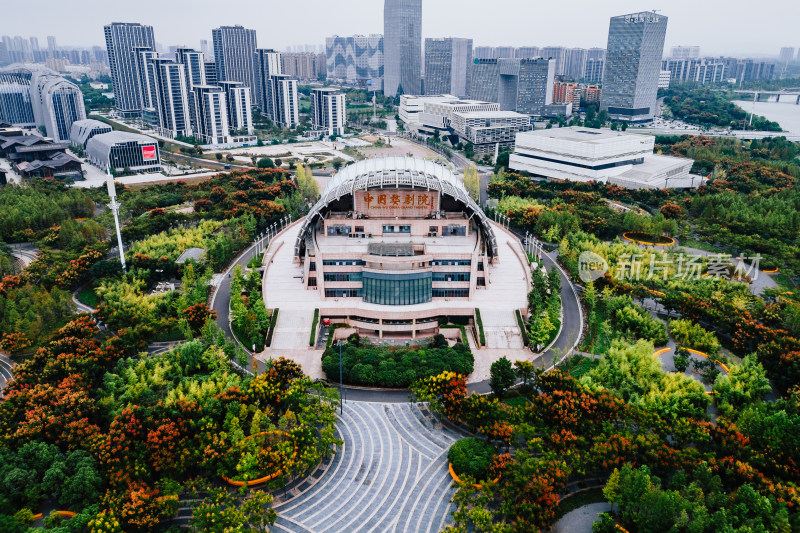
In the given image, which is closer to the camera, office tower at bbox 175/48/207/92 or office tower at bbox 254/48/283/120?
office tower at bbox 175/48/207/92

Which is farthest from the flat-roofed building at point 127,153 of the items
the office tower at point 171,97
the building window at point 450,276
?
the building window at point 450,276

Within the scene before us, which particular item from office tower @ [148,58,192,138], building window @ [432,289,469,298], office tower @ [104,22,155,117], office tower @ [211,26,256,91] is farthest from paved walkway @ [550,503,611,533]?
office tower @ [211,26,256,91]

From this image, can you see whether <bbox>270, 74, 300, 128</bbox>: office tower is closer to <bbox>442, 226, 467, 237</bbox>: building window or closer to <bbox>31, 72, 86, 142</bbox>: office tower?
<bbox>31, 72, 86, 142</bbox>: office tower

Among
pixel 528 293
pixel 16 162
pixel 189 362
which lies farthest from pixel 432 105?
pixel 189 362

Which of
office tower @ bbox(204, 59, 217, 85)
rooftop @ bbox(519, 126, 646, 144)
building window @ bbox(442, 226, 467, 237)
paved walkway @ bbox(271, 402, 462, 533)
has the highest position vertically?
office tower @ bbox(204, 59, 217, 85)

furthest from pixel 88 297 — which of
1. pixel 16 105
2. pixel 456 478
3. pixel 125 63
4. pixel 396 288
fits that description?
pixel 125 63

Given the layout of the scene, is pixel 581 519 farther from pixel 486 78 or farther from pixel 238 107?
pixel 486 78
